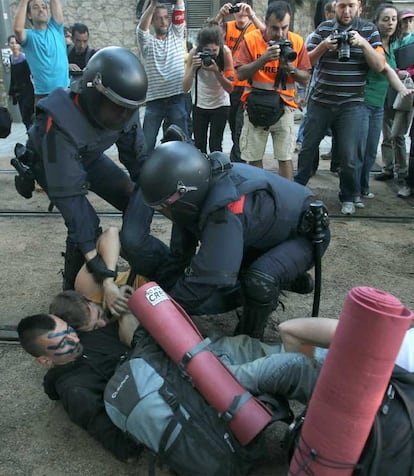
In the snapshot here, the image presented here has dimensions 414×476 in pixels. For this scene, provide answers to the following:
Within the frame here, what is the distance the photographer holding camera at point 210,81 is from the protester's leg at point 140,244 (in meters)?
2.34

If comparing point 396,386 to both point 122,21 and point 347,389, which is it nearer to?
point 347,389

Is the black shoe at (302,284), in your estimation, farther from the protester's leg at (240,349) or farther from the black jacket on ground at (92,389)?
the black jacket on ground at (92,389)

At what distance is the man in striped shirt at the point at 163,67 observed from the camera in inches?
198

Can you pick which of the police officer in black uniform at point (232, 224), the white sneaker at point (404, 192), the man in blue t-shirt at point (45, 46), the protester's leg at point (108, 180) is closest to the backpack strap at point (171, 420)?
the police officer in black uniform at point (232, 224)

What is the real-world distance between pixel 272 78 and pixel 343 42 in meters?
0.64

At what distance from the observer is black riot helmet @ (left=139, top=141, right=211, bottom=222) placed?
2.24 meters

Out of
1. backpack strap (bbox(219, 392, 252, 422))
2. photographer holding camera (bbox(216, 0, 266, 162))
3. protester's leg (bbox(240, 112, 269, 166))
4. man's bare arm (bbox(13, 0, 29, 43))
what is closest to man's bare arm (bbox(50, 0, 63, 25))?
man's bare arm (bbox(13, 0, 29, 43))

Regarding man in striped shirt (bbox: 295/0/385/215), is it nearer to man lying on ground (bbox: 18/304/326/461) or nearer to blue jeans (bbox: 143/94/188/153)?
blue jeans (bbox: 143/94/188/153)

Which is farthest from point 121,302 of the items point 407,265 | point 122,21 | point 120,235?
point 122,21

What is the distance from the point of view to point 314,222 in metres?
2.57

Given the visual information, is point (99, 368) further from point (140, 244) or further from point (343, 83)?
point (343, 83)

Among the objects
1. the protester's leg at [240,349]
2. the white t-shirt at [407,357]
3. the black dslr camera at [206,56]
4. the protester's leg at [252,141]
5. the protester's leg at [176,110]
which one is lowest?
the protester's leg at [240,349]

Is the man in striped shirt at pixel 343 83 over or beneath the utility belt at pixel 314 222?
over

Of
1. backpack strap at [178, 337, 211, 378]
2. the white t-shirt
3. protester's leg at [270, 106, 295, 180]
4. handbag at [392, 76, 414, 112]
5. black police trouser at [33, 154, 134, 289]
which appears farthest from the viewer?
handbag at [392, 76, 414, 112]
